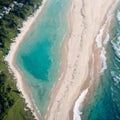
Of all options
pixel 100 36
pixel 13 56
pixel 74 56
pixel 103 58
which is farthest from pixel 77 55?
pixel 13 56

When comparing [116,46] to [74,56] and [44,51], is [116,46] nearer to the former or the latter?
[74,56]

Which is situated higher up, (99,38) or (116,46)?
(116,46)

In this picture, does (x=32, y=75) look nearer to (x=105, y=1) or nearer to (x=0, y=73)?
(x=0, y=73)

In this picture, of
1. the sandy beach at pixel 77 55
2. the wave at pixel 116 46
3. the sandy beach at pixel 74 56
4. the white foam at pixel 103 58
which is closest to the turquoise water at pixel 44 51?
the sandy beach at pixel 74 56

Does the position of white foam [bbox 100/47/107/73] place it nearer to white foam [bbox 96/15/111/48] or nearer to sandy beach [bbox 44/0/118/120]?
white foam [bbox 96/15/111/48]

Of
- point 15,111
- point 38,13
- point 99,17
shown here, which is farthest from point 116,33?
point 15,111

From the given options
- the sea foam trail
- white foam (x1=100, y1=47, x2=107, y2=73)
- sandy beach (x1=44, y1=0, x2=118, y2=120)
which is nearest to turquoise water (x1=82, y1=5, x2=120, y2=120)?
white foam (x1=100, y1=47, x2=107, y2=73)
